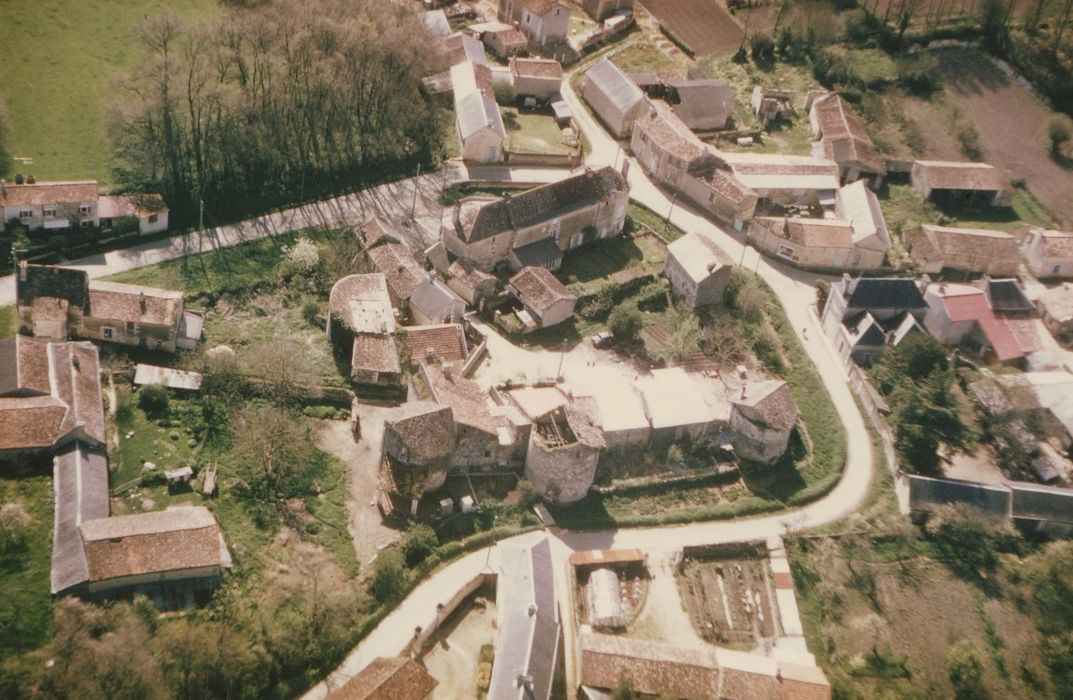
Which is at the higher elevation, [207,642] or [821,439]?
[821,439]

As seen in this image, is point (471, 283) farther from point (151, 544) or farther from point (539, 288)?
point (151, 544)

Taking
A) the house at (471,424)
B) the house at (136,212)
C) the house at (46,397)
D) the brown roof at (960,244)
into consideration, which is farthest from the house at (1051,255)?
the house at (46,397)

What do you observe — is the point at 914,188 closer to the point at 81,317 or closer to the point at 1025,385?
the point at 1025,385

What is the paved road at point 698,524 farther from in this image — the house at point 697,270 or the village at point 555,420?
the house at point 697,270

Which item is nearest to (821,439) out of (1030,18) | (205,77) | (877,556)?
(877,556)

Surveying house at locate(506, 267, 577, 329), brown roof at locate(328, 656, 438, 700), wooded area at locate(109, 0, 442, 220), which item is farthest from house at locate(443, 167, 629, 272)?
brown roof at locate(328, 656, 438, 700)

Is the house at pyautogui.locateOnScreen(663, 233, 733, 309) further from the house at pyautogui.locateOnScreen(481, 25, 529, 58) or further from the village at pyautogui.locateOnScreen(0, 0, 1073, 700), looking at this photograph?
the house at pyautogui.locateOnScreen(481, 25, 529, 58)
